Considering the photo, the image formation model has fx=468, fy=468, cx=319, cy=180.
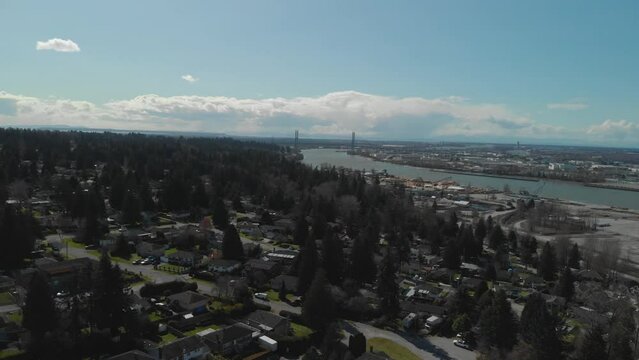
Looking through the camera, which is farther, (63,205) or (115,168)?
(115,168)

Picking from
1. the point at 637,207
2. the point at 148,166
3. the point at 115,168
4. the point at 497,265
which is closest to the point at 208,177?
the point at 148,166

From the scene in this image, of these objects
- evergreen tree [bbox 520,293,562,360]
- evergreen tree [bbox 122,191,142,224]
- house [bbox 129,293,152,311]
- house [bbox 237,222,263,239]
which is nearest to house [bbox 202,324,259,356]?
house [bbox 129,293,152,311]

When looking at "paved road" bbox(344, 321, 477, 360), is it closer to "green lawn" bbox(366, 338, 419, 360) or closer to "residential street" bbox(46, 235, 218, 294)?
"green lawn" bbox(366, 338, 419, 360)

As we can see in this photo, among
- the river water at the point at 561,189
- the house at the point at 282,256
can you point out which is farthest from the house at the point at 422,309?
the river water at the point at 561,189

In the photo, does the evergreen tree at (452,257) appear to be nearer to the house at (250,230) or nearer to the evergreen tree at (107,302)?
the house at (250,230)

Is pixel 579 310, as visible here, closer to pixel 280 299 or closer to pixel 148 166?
pixel 280 299

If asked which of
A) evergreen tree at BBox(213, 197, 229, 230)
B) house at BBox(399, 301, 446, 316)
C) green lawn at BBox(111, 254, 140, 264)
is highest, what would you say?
evergreen tree at BBox(213, 197, 229, 230)
